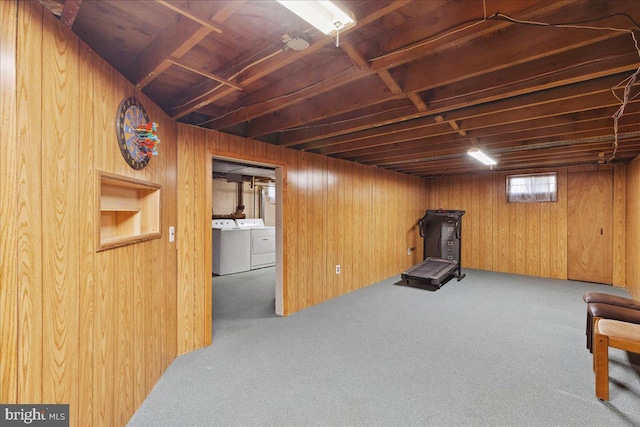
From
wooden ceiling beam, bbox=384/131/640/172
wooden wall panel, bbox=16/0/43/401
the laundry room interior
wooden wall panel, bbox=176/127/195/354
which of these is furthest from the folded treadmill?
wooden wall panel, bbox=16/0/43/401

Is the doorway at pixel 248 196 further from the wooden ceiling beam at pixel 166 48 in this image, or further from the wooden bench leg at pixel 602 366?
the wooden bench leg at pixel 602 366

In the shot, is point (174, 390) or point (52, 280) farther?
point (174, 390)

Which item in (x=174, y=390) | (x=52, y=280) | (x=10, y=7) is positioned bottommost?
(x=174, y=390)

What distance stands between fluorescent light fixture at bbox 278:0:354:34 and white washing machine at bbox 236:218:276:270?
17.7 ft

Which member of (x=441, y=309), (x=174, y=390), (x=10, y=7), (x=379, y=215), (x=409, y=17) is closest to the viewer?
(x=10, y=7)

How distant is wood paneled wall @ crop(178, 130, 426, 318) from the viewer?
2750 mm

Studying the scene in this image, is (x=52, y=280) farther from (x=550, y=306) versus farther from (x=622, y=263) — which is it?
(x=622, y=263)

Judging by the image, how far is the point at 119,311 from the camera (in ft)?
5.50

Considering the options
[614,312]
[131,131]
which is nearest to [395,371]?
[614,312]

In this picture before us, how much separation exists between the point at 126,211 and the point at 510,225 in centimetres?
666

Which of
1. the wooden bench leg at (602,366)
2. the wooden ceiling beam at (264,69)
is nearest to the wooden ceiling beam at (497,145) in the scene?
the wooden bench leg at (602,366)

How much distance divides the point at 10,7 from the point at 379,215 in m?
4.94

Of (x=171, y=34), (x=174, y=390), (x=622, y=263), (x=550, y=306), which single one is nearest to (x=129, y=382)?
(x=174, y=390)

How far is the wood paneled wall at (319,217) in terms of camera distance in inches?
108
